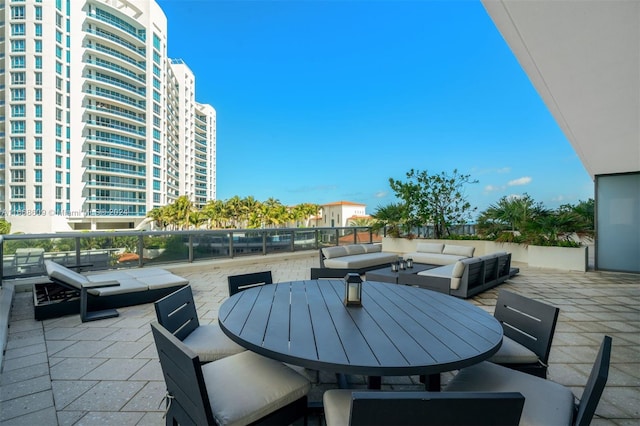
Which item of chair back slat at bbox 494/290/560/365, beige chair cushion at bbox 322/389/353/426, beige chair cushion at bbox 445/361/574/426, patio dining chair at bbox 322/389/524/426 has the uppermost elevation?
patio dining chair at bbox 322/389/524/426

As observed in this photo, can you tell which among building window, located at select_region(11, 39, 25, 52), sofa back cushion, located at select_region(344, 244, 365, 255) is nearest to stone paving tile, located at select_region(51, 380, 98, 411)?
sofa back cushion, located at select_region(344, 244, 365, 255)

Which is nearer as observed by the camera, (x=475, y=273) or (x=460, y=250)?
(x=475, y=273)

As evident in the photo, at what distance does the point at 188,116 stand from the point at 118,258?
6398 centimetres

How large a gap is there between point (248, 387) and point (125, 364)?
1.73 metres

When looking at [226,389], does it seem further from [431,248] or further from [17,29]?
[17,29]

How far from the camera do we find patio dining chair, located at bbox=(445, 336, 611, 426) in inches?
40.6

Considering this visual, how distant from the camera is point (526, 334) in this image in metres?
1.80

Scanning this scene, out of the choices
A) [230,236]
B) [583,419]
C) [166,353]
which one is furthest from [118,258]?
[583,419]

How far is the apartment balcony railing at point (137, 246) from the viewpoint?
464 cm

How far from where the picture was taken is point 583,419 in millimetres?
1044

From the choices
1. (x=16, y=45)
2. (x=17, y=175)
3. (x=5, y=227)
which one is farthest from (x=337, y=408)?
(x=16, y=45)

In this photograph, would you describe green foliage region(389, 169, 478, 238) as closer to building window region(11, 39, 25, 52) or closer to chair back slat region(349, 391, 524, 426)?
chair back slat region(349, 391, 524, 426)

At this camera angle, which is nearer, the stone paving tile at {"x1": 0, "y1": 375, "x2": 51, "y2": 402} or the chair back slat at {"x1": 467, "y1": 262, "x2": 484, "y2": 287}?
the stone paving tile at {"x1": 0, "y1": 375, "x2": 51, "y2": 402}

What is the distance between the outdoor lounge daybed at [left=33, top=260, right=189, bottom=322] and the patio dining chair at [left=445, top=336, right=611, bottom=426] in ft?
13.0
